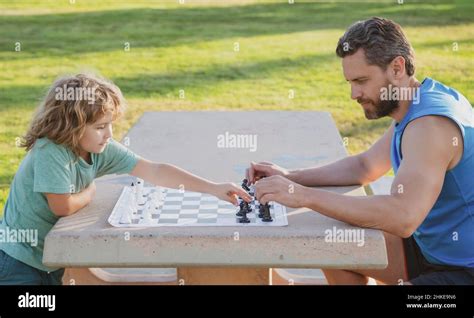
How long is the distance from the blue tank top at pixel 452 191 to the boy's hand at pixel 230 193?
64 cm

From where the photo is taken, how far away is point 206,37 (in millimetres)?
12008

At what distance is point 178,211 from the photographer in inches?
124

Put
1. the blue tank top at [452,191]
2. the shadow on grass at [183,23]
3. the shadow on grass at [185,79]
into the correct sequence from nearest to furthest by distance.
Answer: the blue tank top at [452,191] < the shadow on grass at [185,79] < the shadow on grass at [183,23]

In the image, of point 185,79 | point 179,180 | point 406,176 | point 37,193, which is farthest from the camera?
point 185,79

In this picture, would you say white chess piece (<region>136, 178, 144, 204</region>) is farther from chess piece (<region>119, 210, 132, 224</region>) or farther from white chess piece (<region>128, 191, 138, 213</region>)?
chess piece (<region>119, 210, 132, 224</region>)

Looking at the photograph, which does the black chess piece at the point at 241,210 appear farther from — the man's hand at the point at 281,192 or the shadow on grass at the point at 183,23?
the shadow on grass at the point at 183,23

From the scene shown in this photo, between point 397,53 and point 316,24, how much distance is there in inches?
379

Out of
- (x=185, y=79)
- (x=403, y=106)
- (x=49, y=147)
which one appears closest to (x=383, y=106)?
(x=403, y=106)

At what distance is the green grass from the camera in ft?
29.0

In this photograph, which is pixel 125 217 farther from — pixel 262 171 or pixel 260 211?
pixel 262 171

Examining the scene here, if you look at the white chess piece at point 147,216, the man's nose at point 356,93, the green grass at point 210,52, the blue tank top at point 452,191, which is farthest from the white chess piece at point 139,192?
the green grass at point 210,52

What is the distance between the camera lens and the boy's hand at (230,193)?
3234 millimetres

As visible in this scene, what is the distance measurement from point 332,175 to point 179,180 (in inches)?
26.2
